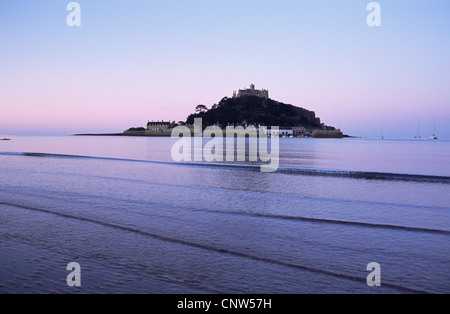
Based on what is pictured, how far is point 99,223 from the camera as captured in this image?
26.8ft

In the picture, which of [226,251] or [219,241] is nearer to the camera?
[226,251]

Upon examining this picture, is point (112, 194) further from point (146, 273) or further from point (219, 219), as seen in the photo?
point (146, 273)

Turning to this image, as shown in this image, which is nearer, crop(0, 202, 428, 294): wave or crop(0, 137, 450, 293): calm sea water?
crop(0, 137, 450, 293): calm sea water

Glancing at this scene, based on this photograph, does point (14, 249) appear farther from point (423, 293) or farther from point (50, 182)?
point (50, 182)

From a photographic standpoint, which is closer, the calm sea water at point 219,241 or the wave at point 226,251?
the calm sea water at point 219,241

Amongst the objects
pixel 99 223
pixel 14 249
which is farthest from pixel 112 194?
pixel 14 249

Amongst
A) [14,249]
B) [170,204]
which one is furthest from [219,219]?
[14,249]

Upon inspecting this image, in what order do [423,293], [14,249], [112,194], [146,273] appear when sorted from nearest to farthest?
[423,293], [146,273], [14,249], [112,194]
